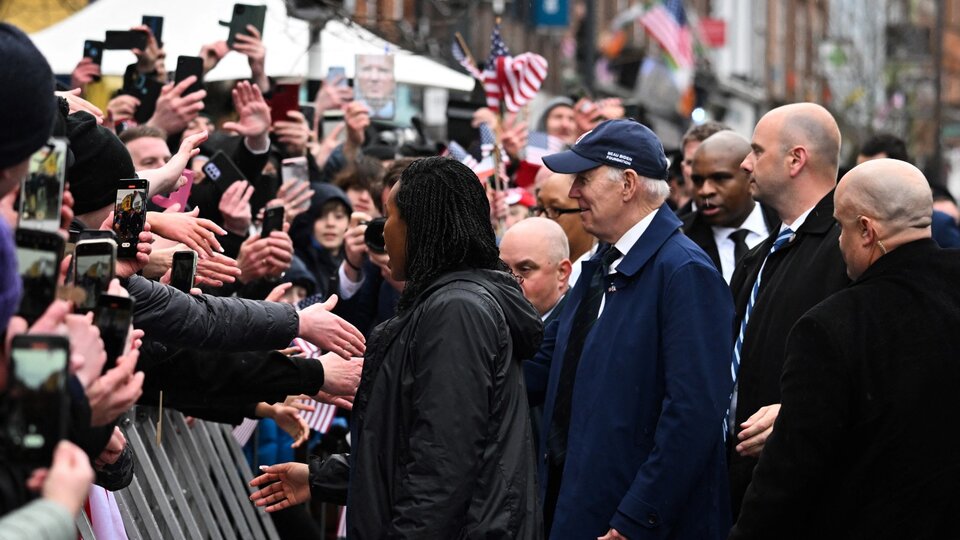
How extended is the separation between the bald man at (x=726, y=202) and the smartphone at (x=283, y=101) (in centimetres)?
224

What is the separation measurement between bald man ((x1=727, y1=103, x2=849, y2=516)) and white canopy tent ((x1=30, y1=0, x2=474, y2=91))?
16.4ft

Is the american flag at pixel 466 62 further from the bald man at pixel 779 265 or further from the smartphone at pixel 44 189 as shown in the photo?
the smartphone at pixel 44 189

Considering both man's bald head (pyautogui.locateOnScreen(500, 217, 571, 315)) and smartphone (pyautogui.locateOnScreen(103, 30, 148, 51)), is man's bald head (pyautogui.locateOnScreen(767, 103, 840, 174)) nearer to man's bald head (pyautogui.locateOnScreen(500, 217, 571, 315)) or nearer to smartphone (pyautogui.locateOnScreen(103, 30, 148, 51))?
man's bald head (pyautogui.locateOnScreen(500, 217, 571, 315))

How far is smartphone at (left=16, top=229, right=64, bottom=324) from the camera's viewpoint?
10.6 ft

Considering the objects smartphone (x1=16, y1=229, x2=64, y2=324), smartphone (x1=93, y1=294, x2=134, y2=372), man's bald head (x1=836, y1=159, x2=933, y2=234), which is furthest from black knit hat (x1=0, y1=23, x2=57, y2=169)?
man's bald head (x1=836, y1=159, x2=933, y2=234)

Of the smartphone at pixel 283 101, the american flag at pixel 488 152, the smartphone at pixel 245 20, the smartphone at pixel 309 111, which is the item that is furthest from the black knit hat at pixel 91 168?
the smartphone at pixel 309 111

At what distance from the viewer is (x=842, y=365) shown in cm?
491

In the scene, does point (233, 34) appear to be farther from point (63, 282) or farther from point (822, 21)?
point (822, 21)

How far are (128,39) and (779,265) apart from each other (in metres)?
3.88

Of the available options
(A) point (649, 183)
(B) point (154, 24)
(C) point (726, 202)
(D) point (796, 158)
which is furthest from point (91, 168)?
(C) point (726, 202)

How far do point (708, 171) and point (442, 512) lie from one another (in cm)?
443

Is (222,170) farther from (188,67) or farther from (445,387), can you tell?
(445,387)

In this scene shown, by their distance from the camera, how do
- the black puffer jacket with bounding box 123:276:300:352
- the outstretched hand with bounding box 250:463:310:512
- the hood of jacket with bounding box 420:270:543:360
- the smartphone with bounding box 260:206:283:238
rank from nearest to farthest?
the hood of jacket with bounding box 420:270:543:360, the black puffer jacket with bounding box 123:276:300:352, the outstretched hand with bounding box 250:463:310:512, the smartphone with bounding box 260:206:283:238

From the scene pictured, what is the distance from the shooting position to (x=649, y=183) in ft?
19.5
